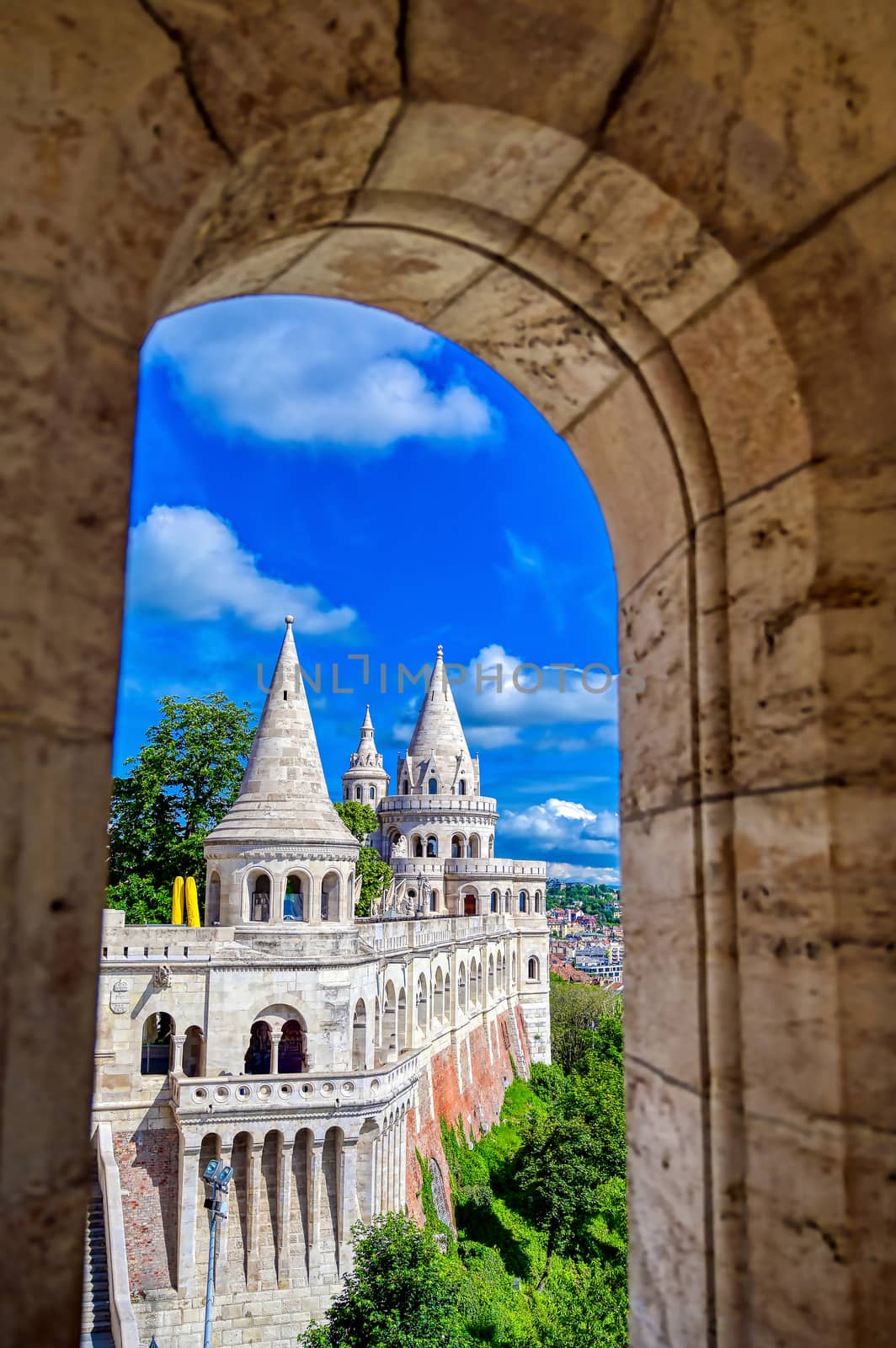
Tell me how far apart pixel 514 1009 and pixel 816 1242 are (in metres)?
46.3

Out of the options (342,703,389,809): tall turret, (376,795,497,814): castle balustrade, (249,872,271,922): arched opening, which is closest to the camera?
(249,872,271,922): arched opening

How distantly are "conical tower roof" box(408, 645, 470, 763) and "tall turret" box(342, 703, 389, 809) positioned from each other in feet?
55.1

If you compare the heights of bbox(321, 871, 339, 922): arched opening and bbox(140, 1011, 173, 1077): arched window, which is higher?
bbox(321, 871, 339, 922): arched opening

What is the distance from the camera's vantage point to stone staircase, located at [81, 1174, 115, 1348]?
55.0ft

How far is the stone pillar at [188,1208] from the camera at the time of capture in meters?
19.0

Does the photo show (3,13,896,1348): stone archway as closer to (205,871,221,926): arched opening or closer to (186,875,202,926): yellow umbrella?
(205,871,221,926): arched opening

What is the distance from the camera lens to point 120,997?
66.4 feet

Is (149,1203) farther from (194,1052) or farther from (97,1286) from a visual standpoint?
(194,1052)

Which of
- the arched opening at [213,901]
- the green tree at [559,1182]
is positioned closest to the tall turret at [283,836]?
the arched opening at [213,901]

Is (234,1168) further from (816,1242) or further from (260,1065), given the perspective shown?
(816,1242)

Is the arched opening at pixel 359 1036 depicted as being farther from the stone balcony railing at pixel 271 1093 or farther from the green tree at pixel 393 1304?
the green tree at pixel 393 1304

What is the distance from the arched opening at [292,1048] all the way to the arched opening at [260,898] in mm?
2301

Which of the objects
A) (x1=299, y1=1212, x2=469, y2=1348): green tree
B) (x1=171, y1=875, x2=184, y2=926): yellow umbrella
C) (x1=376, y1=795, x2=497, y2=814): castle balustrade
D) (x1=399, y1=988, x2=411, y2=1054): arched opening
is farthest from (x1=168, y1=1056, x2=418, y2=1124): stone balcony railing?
(x1=376, y1=795, x2=497, y2=814): castle balustrade

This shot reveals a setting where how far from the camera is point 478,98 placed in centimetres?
218
